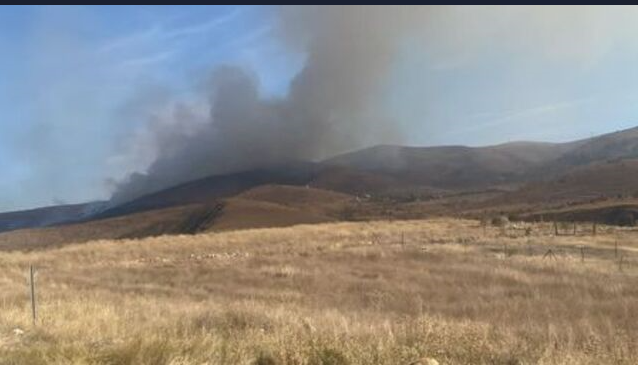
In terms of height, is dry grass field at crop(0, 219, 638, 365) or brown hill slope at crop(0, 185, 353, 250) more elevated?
brown hill slope at crop(0, 185, 353, 250)

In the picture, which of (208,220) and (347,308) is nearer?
(347,308)

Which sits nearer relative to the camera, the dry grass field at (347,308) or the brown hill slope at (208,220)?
the dry grass field at (347,308)

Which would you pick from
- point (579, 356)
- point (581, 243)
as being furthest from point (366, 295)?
point (581, 243)

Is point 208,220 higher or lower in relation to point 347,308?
higher

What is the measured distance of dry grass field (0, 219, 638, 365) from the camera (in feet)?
30.5

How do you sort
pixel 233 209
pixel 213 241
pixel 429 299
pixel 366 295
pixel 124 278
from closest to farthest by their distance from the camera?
pixel 429 299, pixel 366 295, pixel 124 278, pixel 213 241, pixel 233 209

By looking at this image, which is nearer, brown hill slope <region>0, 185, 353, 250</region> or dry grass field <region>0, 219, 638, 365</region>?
dry grass field <region>0, 219, 638, 365</region>

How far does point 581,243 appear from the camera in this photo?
3991cm

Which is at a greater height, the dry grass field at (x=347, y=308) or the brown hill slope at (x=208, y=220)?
the brown hill slope at (x=208, y=220)

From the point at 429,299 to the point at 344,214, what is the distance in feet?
345

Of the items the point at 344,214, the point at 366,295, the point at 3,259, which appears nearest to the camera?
the point at 366,295

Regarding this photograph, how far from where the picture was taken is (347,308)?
780 inches

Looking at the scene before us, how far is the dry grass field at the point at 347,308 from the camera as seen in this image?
30.5ft

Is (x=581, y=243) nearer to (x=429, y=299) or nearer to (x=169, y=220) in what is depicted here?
(x=429, y=299)
